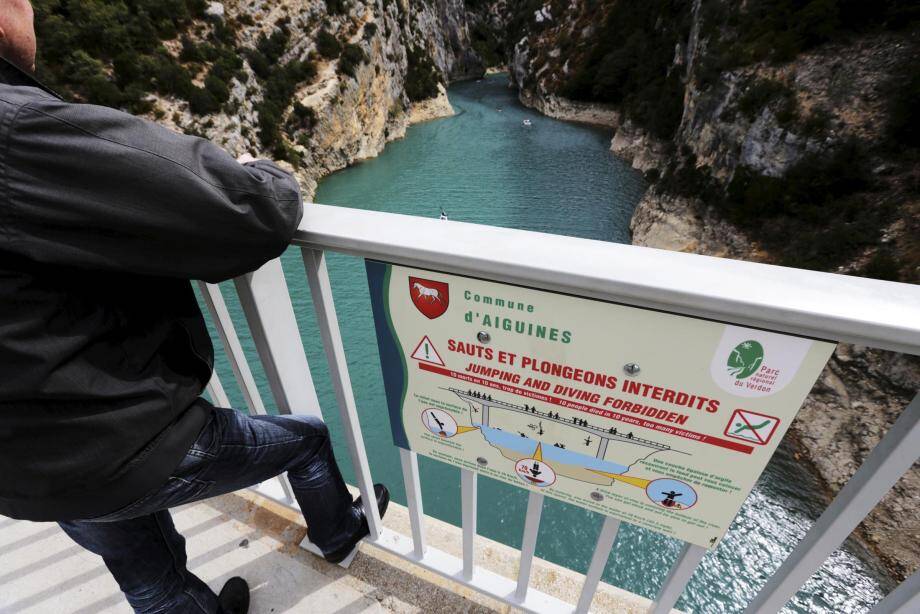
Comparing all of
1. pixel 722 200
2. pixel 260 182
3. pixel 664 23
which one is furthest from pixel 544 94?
pixel 260 182

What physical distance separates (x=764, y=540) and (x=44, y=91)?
8103mm

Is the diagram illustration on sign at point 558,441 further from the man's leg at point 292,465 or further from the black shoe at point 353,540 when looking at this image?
the black shoe at point 353,540

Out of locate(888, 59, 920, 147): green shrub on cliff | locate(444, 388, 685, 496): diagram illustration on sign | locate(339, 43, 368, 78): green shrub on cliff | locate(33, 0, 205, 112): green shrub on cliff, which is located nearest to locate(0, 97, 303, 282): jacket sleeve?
locate(444, 388, 685, 496): diagram illustration on sign

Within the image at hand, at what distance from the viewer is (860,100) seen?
→ 10.7 metres

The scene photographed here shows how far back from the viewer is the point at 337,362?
41.8 inches

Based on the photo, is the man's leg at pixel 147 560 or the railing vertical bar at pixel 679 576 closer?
the railing vertical bar at pixel 679 576

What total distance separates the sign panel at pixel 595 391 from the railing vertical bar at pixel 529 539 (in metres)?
0.07

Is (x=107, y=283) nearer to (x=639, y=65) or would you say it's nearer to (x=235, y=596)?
→ (x=235, y=596)

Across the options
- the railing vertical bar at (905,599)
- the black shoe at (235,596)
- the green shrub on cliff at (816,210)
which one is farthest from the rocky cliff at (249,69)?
the railing vertical bar at (905,599)

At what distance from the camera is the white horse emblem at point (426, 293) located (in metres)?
0.79

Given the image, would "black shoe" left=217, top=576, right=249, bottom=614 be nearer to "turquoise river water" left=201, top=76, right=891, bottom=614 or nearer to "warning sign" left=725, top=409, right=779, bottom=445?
"warning sign" left=725, top=409, right=779, bottom=445

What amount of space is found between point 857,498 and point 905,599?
1.01 ft

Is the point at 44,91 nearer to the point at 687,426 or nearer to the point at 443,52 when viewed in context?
the point at 687,426

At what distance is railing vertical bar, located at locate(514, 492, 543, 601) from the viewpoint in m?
1.02
